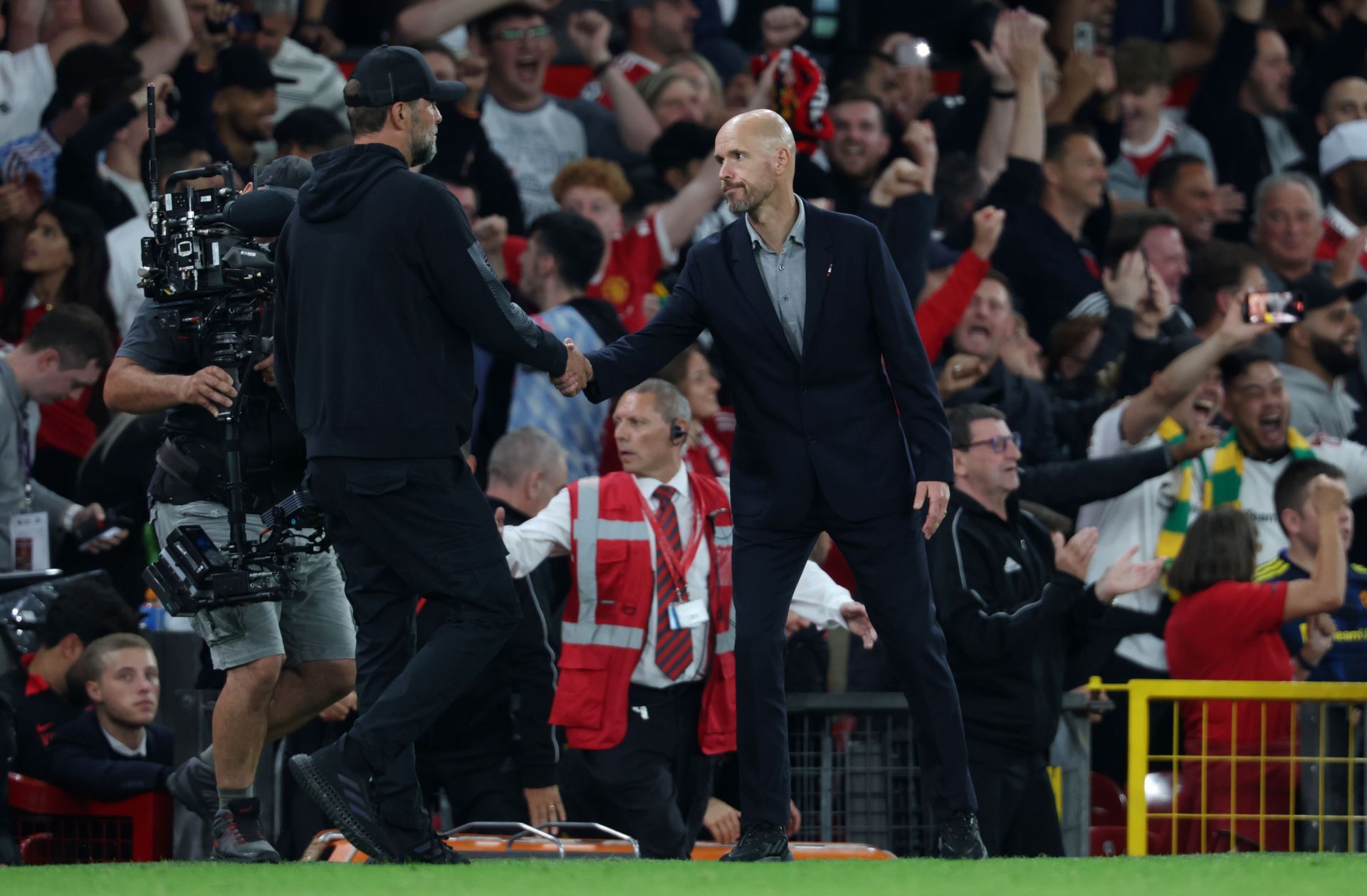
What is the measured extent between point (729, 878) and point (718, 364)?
470cm

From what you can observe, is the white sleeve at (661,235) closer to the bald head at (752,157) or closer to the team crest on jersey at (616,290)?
the team crest on jersey at (616,290)

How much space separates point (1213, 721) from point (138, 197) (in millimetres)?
5101

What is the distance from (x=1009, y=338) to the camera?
9.25 m

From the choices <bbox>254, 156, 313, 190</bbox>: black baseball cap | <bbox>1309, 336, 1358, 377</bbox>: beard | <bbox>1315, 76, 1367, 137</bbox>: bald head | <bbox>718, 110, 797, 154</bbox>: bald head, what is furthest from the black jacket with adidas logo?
<bbox>1315, 76, 1367, 137</bbox>: bald head

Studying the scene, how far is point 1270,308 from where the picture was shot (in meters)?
8.55

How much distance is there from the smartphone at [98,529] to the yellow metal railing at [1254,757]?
3.84 metres

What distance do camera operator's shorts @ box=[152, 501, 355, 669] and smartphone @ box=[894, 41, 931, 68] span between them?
22.0ft

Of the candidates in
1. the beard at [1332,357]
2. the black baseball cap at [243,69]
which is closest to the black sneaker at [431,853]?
the black baseball cap at [243,69]

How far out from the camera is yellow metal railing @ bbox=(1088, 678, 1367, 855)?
6137 mm

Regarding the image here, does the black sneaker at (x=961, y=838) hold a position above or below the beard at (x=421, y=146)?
below

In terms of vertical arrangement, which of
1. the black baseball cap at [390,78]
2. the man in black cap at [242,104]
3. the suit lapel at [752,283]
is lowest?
the suit lapel at [752,283]

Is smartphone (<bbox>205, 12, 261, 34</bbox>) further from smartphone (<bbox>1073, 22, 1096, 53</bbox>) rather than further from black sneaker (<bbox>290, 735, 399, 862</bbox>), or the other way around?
black sneaker (<bbox>290, 735, 399, 862</bbox>)

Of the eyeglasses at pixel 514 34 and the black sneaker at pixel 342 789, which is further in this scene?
the eyeglasses at pixel 514 34

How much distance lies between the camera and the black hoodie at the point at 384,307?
4.92 meters
